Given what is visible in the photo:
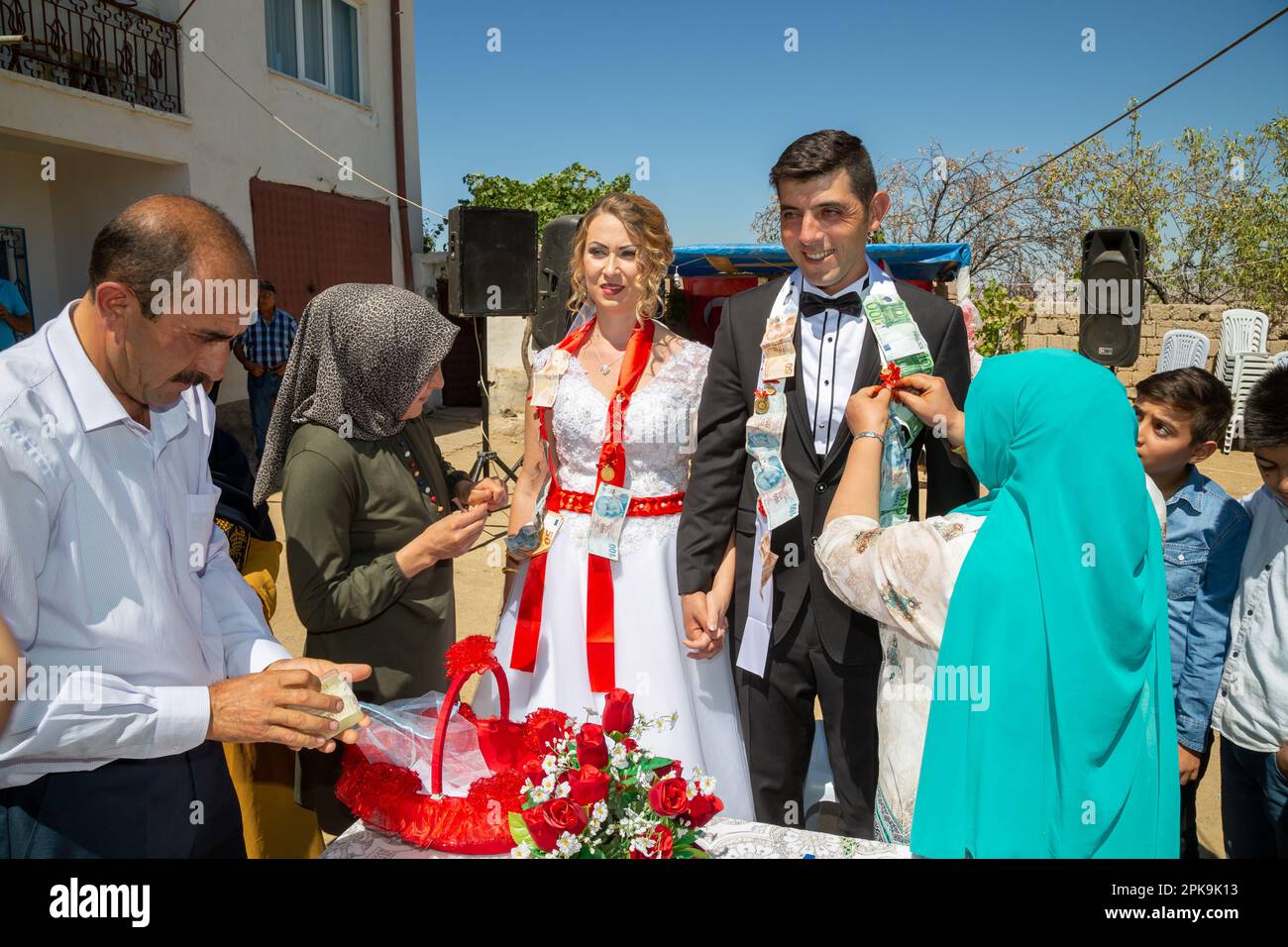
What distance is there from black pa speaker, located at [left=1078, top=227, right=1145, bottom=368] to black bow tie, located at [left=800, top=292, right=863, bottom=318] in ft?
A: 11.4

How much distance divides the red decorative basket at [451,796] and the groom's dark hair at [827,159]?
1449 mm

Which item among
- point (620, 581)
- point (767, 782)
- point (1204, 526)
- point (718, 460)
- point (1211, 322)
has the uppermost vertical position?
point (1211, 322)

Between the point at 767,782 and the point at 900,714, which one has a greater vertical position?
the point at 900,714

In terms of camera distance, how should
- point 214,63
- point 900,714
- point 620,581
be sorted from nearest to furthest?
point 900,714 < point 620,581 < point 214,63

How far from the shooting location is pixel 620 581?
2494 millimetres

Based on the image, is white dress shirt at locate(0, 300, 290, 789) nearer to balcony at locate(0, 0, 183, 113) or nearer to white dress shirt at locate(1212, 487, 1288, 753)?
white dress shirt at locate(1212, 487, 1288, 753)

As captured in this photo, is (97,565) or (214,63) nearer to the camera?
(97,565)

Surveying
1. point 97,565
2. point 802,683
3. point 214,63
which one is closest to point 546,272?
point 214,63

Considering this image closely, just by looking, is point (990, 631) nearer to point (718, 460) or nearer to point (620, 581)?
point (718, 460)

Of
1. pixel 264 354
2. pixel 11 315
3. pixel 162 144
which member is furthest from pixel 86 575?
pixel 162 144

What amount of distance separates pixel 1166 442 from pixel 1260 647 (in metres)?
0.60

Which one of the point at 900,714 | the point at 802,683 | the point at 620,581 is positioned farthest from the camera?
the point at 620,581

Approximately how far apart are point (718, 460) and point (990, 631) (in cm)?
96

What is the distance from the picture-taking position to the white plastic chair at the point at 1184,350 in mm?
10648
